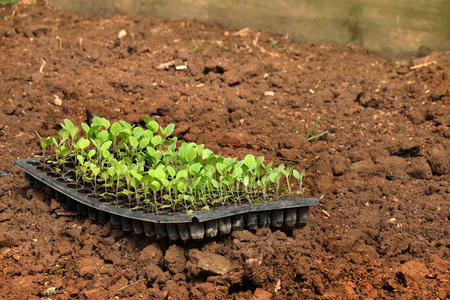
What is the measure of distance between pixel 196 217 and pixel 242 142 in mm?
1154

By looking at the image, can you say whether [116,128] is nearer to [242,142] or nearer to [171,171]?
[171,171]

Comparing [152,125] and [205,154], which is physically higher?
[152,125]

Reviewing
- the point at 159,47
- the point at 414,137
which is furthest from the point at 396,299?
the point at 159,47

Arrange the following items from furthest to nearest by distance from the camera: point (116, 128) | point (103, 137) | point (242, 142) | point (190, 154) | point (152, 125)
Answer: point (242, 142)
point (152, 125)
point (116, 128)
point (103, 137)
point (190, 154)

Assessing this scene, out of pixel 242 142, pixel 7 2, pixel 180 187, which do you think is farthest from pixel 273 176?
pixel 7 2

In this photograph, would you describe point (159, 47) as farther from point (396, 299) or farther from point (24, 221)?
point (396, 299)

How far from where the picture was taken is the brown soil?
2.93 m

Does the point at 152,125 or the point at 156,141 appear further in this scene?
the point at 152,125

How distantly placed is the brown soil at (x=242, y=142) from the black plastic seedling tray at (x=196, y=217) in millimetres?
80

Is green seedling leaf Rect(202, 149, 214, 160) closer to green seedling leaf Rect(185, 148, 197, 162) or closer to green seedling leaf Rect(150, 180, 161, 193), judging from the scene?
green seedling leaf Rect(185, 148, 197, 162)

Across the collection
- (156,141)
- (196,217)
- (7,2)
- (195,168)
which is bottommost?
(196,217)

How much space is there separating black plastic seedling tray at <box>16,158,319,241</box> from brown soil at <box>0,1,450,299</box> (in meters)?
0.08

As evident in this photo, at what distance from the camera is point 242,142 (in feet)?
13.2

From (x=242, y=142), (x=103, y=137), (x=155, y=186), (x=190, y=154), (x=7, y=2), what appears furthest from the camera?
(x=7, y=2)
